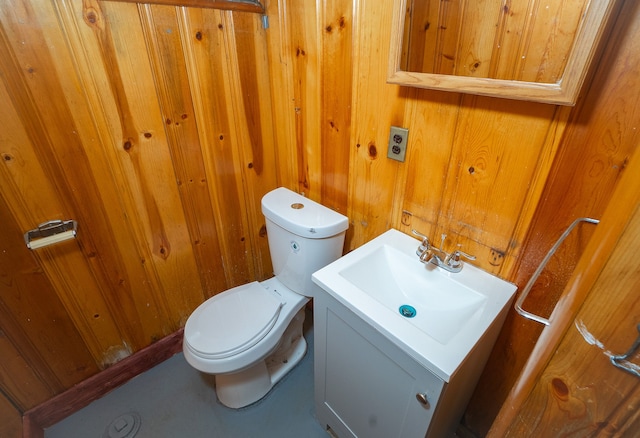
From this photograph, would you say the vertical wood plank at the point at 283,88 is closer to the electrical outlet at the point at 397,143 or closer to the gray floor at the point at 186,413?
the electrical outlet at the point at 397,143

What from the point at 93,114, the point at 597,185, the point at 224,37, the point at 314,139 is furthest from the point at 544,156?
the point at 93,114

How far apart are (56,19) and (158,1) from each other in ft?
0.99

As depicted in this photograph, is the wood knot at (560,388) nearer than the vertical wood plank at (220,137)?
Yes

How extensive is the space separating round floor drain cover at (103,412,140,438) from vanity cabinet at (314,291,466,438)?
33.1 inches

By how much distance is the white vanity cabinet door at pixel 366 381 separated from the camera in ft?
2.54

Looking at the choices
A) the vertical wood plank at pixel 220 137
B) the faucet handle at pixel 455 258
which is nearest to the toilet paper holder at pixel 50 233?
the vertical wood plank at pixel 220 137

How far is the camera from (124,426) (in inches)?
52.1

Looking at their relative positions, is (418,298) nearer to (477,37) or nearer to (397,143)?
(397,143)

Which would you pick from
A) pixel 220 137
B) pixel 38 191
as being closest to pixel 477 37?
pixel 220 137

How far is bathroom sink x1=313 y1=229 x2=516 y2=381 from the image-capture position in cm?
73

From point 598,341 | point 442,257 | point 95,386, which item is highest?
point 598,341

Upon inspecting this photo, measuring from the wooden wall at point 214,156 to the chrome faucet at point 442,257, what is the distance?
0.04 m

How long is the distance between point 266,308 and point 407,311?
627mm

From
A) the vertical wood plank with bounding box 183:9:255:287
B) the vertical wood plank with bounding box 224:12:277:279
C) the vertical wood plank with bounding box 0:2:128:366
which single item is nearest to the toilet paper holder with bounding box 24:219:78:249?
the vertical wood plank with bounding box 0:2:128:366
